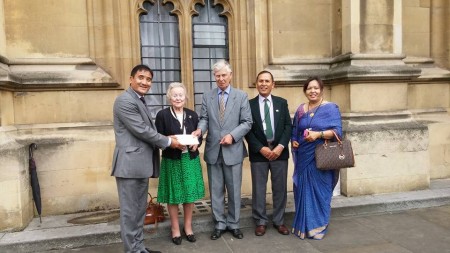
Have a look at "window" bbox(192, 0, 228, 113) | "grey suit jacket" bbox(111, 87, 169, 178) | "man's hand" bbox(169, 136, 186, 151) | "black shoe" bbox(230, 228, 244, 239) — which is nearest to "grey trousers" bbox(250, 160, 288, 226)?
"black shoe" bbox(230, 228, 244, 239)

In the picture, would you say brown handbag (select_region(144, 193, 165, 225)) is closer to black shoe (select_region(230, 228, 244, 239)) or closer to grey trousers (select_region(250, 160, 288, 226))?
black shoe (select_region(230, 228, 244, 239))

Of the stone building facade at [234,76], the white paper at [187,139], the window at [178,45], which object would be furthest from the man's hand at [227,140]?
the window at [178,45]

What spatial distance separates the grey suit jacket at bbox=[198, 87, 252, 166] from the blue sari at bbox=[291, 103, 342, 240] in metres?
0.69

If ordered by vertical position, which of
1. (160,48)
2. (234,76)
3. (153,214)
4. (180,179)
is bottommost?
(153,214)

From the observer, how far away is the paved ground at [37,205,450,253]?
4.05 metres

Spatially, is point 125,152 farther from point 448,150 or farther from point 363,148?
point 448,150

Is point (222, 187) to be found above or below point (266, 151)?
below

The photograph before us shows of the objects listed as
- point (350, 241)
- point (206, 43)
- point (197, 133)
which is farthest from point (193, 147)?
point (206, 43)

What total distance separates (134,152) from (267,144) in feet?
5.09

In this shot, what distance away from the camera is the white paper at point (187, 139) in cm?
392

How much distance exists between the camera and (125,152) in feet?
12.0

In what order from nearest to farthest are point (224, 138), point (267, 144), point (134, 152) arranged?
1. point (134, 152)
2. point (224, 138)
3. point (267, 144)

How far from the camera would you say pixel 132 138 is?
3.69 metres

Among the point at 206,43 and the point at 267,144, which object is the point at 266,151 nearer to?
the point at 267,144
